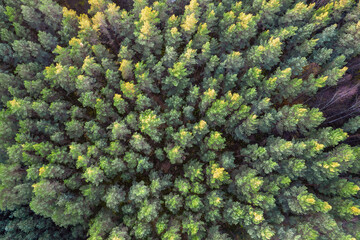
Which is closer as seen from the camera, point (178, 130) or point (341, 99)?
point (178, 130)

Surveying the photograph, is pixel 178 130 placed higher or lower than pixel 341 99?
lower

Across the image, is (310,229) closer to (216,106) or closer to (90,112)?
(216,106)

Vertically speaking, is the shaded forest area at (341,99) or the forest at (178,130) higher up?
the shaded forest area at (341,99)

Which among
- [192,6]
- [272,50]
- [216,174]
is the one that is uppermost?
[272,50]

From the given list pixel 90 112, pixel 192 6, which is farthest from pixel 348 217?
pixel 90 112

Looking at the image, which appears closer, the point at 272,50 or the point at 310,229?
the point at 310,229

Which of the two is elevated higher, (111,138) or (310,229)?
(310,229)

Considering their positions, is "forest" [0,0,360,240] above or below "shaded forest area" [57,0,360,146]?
below

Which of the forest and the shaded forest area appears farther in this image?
the shaded forest area
